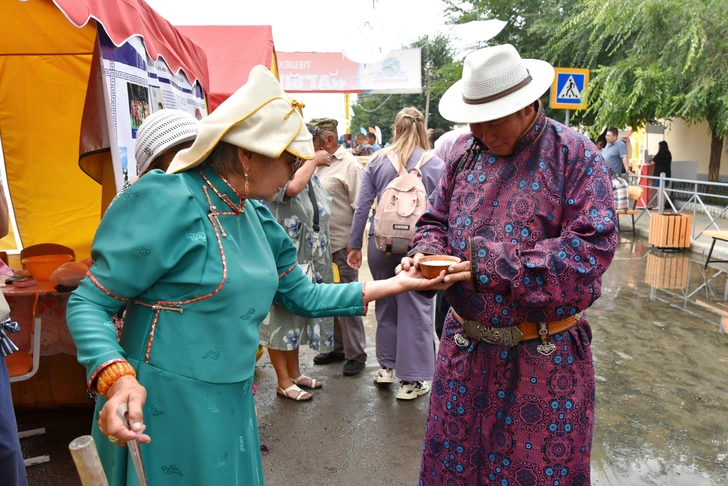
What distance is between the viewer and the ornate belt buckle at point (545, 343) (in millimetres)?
2221

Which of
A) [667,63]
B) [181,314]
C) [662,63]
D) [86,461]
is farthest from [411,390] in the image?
[667,63]

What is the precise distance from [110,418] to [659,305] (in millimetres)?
7105

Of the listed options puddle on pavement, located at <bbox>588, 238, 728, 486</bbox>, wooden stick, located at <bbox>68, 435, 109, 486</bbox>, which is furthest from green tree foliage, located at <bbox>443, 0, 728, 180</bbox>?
wooden stick, located at <bbox>68, 435, 109, 486</bbox>

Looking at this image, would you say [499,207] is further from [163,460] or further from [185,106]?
[185,106]

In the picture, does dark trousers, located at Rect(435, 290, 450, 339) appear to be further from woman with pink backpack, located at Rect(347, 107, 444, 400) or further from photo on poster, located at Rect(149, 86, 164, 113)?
photo on poster, located at Rect(149, 86, 164, 113)

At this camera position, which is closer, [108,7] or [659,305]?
[108,7]

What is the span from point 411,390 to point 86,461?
3460 millimetres

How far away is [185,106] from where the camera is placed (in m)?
4.89

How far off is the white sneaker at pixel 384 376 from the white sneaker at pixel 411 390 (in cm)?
19

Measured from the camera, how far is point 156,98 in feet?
13.3

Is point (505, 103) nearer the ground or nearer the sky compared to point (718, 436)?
nearer the sky

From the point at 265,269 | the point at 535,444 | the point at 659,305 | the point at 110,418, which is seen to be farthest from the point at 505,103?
the point at 659,305

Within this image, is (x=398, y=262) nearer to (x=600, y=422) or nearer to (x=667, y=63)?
(x=600, y=422)

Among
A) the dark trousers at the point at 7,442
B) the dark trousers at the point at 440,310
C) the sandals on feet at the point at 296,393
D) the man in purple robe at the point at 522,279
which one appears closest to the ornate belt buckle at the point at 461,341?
the man in purple robe at the point at 522,279
